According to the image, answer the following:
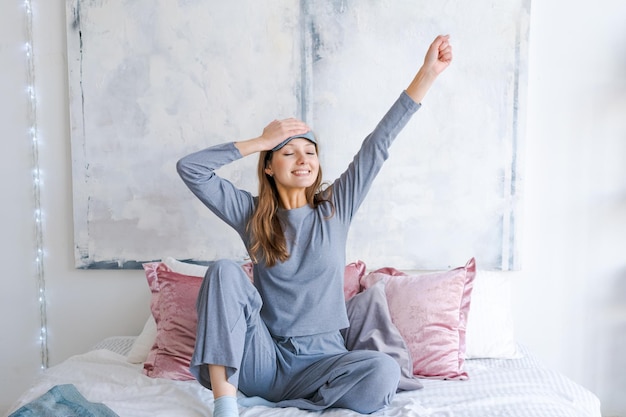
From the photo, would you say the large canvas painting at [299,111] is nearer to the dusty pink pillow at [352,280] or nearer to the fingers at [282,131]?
the dusty pink pillow at [352,280]

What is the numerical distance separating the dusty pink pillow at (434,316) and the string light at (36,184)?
4.77 ft

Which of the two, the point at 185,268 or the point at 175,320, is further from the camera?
the point at 185,268

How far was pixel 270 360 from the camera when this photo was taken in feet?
5.47

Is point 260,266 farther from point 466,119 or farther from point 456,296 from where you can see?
point 466,119

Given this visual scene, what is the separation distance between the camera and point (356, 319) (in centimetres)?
189

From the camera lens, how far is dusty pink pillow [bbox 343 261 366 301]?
2.09 meters

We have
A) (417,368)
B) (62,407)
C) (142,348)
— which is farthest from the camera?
(142,348)

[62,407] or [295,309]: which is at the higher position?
[295,309]

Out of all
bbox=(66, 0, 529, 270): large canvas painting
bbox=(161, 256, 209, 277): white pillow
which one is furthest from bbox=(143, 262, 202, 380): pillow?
bbox=(66, 0, 529, 270): large canvas painting

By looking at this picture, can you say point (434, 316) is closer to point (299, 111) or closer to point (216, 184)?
point (216, 184)

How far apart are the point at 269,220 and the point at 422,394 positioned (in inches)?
25.7

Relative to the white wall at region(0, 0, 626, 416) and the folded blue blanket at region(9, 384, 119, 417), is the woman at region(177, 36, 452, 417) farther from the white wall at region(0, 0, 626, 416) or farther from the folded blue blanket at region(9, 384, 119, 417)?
the white wall at region(0, 0, 626, 416)

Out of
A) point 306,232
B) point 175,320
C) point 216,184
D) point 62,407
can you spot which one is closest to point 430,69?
point 306,232

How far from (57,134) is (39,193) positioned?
0.25 metres
